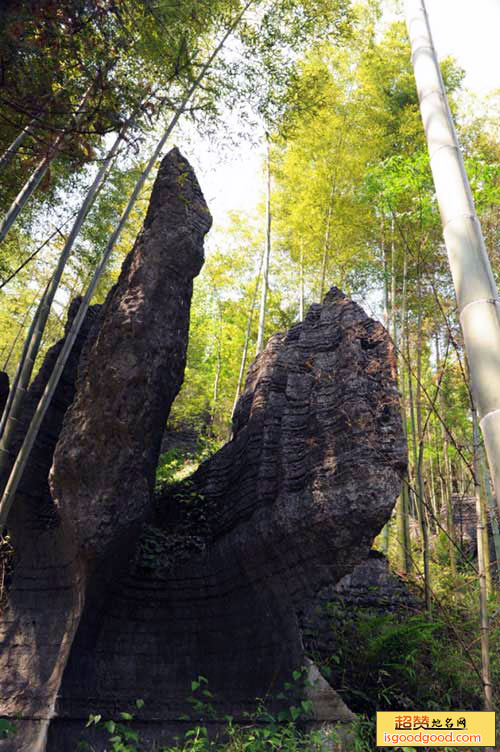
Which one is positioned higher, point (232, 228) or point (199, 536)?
point (232, 228)

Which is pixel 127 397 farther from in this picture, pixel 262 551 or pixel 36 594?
pixel 36 594

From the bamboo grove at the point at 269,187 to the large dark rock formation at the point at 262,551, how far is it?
1.43ft

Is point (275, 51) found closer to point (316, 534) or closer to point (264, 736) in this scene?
point (316, 534)

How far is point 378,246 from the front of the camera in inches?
363

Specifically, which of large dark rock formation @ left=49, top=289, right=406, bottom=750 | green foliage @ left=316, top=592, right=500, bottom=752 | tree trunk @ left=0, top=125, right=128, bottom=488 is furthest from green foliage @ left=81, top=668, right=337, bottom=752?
tree trunk @ left=0, top=125, right=128, bottom=488

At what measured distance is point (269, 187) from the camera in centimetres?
901

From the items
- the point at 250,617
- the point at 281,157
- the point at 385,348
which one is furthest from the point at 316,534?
the point at 281,157

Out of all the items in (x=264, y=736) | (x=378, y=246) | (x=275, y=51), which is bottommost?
(x=264, y=736)

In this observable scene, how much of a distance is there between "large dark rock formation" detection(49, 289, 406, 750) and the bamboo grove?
436mm

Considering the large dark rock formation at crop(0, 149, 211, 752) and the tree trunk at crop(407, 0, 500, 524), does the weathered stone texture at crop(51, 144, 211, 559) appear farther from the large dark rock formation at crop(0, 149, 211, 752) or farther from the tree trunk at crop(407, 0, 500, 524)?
the tree trunk at crop(407, 0, 500, 524)

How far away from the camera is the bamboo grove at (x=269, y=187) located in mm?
3279

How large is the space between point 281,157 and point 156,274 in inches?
249

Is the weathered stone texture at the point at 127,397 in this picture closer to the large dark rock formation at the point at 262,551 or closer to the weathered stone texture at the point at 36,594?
the weathered stone texture at the point at 36,594

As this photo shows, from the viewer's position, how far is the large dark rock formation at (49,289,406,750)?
333cm
